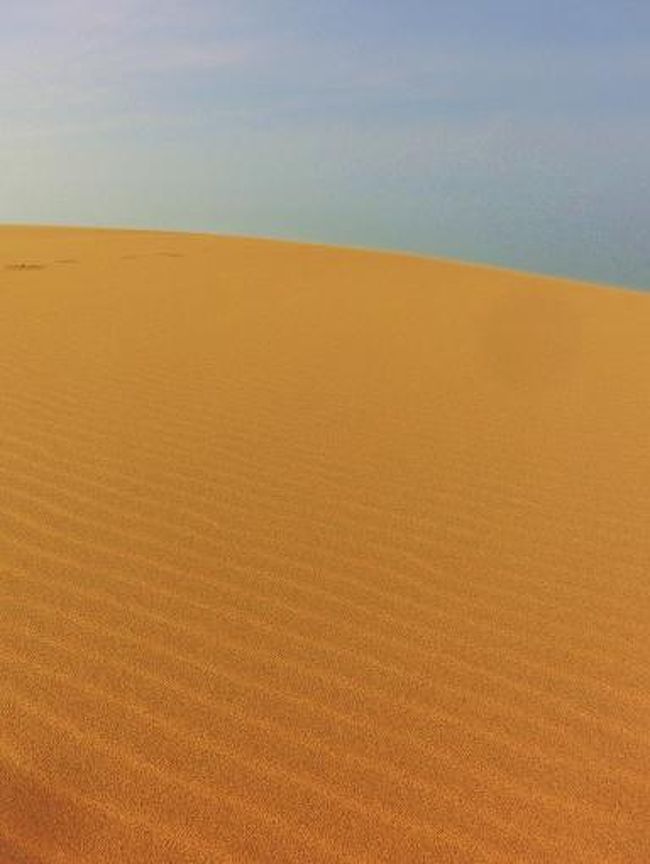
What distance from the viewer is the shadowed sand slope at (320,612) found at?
229 cm

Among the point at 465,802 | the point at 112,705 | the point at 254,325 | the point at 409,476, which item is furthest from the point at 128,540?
the point at 254,325

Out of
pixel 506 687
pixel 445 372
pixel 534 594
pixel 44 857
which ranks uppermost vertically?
pixel 445 372

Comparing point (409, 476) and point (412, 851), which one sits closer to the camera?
point (412, 851)

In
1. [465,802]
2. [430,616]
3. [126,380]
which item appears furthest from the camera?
[126,380]

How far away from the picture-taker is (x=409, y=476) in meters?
4.64

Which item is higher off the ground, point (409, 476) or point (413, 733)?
point (409, 476)

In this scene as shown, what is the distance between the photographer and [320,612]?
Result: 3.26 metres

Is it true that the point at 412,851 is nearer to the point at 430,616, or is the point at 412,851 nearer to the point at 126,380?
the point at 430,616

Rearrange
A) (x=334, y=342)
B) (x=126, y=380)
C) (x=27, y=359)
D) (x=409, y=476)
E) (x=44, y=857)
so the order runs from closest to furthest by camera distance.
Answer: (x=44, y=857)
(x=409, y=476)
(x=126, y=380)
(x=27, y=359)
(x=334, y=342)

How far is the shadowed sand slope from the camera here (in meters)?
2.29

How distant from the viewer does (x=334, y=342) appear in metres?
8.15

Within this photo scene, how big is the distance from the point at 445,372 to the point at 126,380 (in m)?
2.40

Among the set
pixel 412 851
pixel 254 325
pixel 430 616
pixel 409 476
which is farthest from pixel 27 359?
pixel 412 851

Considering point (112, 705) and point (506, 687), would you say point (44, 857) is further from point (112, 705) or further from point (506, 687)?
point (506, 687)
